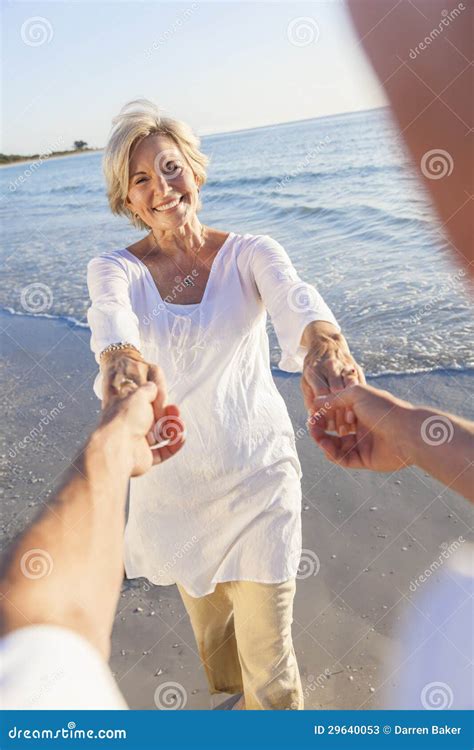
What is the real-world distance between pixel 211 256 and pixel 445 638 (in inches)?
64.3

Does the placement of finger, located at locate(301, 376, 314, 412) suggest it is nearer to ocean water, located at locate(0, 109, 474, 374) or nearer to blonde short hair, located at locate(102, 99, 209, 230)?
ocean water, located at locate(0, 109, 474, 374)

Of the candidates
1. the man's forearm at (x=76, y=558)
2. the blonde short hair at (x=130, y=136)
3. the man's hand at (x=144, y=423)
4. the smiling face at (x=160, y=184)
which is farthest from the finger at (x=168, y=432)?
the blonde short hair at (x=130, y=136)

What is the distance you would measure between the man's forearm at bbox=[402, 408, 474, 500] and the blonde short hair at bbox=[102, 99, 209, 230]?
1.33 m

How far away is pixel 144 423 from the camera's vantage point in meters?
1.81

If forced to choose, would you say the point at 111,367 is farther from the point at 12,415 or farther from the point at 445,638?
the point at 12,415

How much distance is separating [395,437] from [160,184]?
118 cm

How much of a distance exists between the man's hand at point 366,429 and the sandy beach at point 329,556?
0.73 meters

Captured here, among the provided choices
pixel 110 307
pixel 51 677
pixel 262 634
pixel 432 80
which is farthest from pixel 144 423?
pixel 432 80

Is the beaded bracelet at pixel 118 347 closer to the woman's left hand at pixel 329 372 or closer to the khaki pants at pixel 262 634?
the woman's left hand at pixel 329 372

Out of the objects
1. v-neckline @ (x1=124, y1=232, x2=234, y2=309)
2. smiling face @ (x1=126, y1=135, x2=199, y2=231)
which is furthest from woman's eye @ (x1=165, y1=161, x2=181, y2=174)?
→ v-neckline @ (x1=124, y1=232, x2=234, y2=309)

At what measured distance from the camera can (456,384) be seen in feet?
15.4

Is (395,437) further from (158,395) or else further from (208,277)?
(208,277)

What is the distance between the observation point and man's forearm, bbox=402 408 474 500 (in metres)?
1.32

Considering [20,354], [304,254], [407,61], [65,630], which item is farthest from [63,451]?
[304,254]
